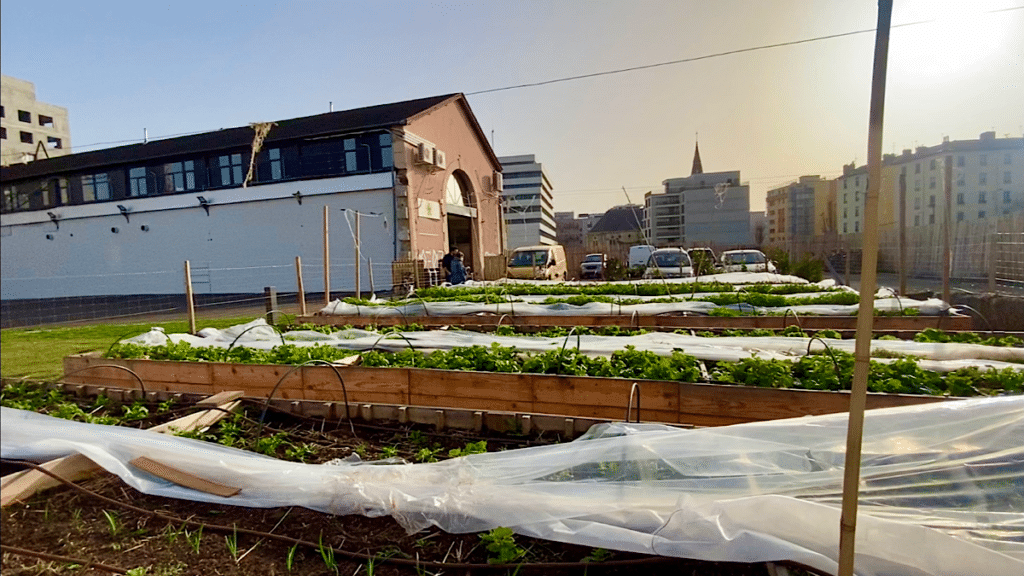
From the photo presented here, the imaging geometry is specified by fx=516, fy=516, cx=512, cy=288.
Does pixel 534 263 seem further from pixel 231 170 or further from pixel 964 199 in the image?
pixel 231 170

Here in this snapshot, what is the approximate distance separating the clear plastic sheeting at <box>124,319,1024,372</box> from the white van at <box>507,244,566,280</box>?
13187 millimetres

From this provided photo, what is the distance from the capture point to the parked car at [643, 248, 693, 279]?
1809 centimetres

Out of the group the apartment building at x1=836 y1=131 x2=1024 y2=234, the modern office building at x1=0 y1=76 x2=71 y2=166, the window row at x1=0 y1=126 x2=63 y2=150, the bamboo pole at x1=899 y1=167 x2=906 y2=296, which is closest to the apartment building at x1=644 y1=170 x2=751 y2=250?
the apartment building at x1=836 y1=131 x2=1024 y2=234

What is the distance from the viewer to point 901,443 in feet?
8.26

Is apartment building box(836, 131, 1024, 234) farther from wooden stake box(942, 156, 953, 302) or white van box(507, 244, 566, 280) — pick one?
white van box(507, 244, 566, 280)

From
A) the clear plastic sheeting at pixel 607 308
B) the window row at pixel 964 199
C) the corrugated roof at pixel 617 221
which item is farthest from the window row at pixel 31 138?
the corrugated roof at pixel 617 221

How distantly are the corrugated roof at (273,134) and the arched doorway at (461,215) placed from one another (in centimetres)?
371

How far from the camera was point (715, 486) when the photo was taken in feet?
7.77

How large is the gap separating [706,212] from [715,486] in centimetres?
6506

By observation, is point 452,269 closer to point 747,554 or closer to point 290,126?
point 290,126

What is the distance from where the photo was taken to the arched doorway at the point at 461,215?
24109 mm

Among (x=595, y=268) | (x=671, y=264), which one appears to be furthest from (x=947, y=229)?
(x=595, y=268)

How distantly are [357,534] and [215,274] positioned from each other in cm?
2439

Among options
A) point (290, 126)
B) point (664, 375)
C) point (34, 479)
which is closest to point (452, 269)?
point (290, 126)
